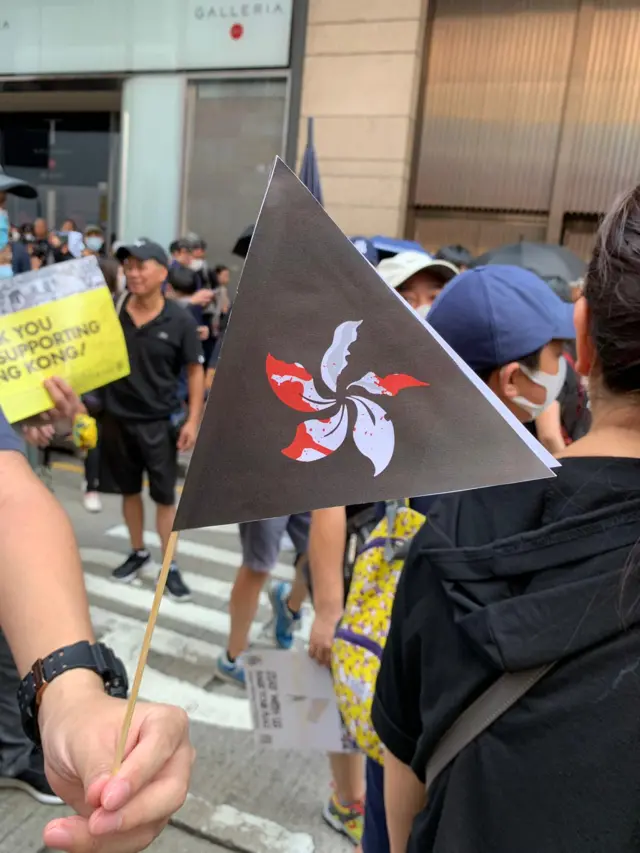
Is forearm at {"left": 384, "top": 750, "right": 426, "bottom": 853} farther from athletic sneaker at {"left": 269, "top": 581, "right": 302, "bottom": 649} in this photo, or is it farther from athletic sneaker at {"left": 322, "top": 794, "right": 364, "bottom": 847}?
athletic sneaker at {"left": 269, "top": 581, "right": 302, "bottom": 649}

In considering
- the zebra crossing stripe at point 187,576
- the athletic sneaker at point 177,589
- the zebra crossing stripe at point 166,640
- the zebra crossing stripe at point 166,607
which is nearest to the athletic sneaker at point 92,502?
the zebra crossing stripe at point 187,576

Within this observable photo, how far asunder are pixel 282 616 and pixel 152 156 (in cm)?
875

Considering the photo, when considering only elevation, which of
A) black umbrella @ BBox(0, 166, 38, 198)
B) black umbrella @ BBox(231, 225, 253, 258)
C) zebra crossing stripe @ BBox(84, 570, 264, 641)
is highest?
black umbrella @ BBox(0, 166, 38, 198)

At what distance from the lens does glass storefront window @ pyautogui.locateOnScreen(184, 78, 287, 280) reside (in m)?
9.41

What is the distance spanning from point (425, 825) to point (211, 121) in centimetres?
1027

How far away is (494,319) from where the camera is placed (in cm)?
145

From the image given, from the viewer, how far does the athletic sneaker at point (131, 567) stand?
415cm

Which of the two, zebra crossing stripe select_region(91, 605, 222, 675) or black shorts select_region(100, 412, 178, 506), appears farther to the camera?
black shorts select_region(100, 412, 178, 506)

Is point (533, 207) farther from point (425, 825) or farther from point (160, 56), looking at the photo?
point (425, 825)

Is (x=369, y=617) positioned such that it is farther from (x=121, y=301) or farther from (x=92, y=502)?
(x=92, y=502)

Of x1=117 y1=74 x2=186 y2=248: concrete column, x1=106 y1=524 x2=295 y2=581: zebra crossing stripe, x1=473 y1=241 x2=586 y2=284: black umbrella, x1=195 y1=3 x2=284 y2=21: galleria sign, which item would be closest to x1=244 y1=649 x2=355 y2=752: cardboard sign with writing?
x1=106 y1=524 x2=295 y2=581: zebra crossing stripe

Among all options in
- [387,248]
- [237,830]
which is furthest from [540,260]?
[237,830]

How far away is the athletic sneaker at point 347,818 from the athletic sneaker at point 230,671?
89cm

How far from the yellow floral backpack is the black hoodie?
1.69 ft
